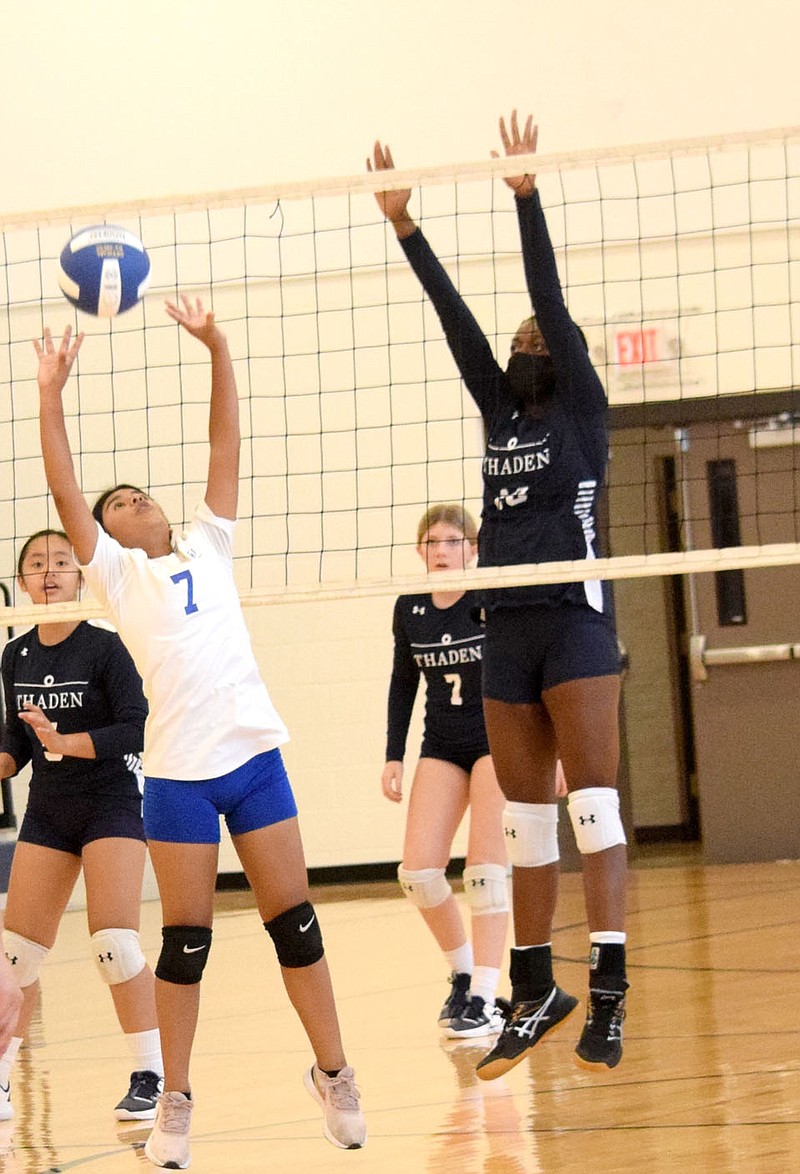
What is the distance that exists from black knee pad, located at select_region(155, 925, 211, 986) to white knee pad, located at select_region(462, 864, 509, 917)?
1980mm

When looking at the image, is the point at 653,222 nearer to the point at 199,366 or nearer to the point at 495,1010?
the point at 199,366

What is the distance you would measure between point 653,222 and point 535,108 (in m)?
1.07

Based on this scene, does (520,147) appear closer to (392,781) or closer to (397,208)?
(397,208)

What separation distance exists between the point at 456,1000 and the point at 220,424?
2507mm

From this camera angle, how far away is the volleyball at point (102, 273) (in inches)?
175

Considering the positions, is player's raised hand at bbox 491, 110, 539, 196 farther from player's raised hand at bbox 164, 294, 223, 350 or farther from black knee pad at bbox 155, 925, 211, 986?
black knee pad at bbox 155, 925, 211, 986

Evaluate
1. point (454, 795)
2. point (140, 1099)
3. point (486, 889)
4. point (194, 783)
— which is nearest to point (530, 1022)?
point (194, 783)

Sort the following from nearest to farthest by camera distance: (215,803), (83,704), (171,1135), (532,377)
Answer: (171,1135) < (215,803) < (532,377) < (83,704)

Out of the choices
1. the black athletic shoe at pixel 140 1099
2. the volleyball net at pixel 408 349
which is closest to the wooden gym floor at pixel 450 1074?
the black athletic shoe at pixel 140 1099

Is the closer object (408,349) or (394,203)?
(394,203)

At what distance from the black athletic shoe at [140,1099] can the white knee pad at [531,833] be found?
4.31 ft

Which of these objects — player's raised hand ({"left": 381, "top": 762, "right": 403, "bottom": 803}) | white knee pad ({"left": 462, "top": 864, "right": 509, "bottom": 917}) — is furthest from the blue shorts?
player's raised hand ({"left": 381, "top": 762, "right": 403, "bottom": 803})

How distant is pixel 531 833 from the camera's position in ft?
13.8

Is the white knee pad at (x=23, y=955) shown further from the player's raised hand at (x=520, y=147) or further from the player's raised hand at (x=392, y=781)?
the player's raised hand at (x=520, y=147)
